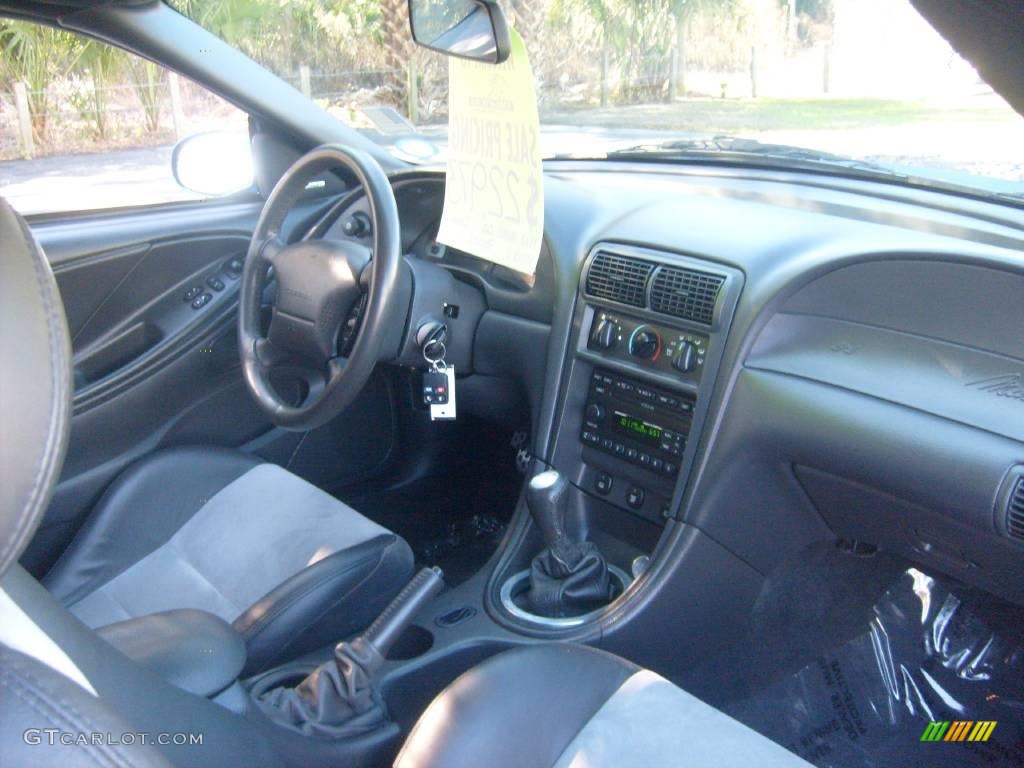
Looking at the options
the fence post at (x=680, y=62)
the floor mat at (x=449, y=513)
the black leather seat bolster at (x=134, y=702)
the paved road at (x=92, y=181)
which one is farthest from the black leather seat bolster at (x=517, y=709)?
the fence post at (x=680, y=62)

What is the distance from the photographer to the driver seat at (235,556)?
2045 mm

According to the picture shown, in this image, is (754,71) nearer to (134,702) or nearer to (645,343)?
(645,343)

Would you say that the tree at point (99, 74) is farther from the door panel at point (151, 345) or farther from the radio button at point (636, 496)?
the radio button at point (636, 496)

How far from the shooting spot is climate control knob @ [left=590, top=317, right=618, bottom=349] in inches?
87.5

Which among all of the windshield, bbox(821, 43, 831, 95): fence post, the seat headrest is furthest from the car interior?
the seat headrest

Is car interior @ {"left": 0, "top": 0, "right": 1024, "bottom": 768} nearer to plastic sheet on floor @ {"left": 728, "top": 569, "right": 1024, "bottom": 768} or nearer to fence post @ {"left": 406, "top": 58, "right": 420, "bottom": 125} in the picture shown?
plastic sheet on floor @ {"left": 728, "top": 569, "right": 1024, "bottom": 768}

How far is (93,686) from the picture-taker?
92 cm

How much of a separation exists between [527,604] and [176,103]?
1594mm

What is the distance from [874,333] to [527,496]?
0.79 m

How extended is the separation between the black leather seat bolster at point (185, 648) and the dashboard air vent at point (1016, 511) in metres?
1.23

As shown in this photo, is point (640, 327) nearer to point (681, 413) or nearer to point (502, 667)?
point (681, 413)

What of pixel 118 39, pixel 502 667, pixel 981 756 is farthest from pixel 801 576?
pixel 118 39

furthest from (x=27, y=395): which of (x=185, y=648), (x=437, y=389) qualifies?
(x=437, y=389)

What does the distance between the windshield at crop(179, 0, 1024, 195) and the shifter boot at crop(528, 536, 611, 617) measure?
3.17ft
